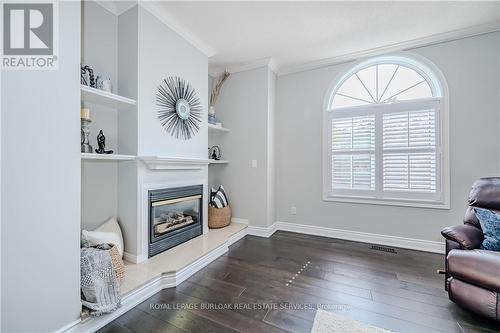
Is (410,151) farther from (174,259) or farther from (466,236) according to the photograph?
(174,259)

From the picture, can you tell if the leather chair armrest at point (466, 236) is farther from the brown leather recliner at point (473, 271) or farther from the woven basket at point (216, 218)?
the woven basket at point (216, 218)

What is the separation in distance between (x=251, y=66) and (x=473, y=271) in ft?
11.5

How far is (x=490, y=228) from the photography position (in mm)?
1768

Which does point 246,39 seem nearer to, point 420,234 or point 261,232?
point 261,232

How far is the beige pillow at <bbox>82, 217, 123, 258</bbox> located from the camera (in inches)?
73.4

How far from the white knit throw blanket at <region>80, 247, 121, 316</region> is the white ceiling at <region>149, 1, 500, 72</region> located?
8.12 ft

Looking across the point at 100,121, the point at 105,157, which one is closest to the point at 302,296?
Result: the point at 105,157

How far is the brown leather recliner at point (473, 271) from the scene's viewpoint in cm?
147

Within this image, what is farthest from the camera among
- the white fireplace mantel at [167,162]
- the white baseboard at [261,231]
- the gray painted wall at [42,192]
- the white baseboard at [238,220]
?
the white baseboard at [238,220]

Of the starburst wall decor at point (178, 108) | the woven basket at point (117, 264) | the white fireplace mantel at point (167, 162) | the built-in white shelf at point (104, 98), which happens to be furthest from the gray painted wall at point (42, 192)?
the starburst wall decor at point (178, 108)

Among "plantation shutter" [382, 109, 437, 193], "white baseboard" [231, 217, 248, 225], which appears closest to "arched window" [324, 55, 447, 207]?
"plantation shutter" [382, 109, 437, 193]

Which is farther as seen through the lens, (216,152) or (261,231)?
(216,152)

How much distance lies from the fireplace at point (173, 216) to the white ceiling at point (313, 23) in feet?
6.53

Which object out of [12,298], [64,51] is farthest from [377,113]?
[12,298]
